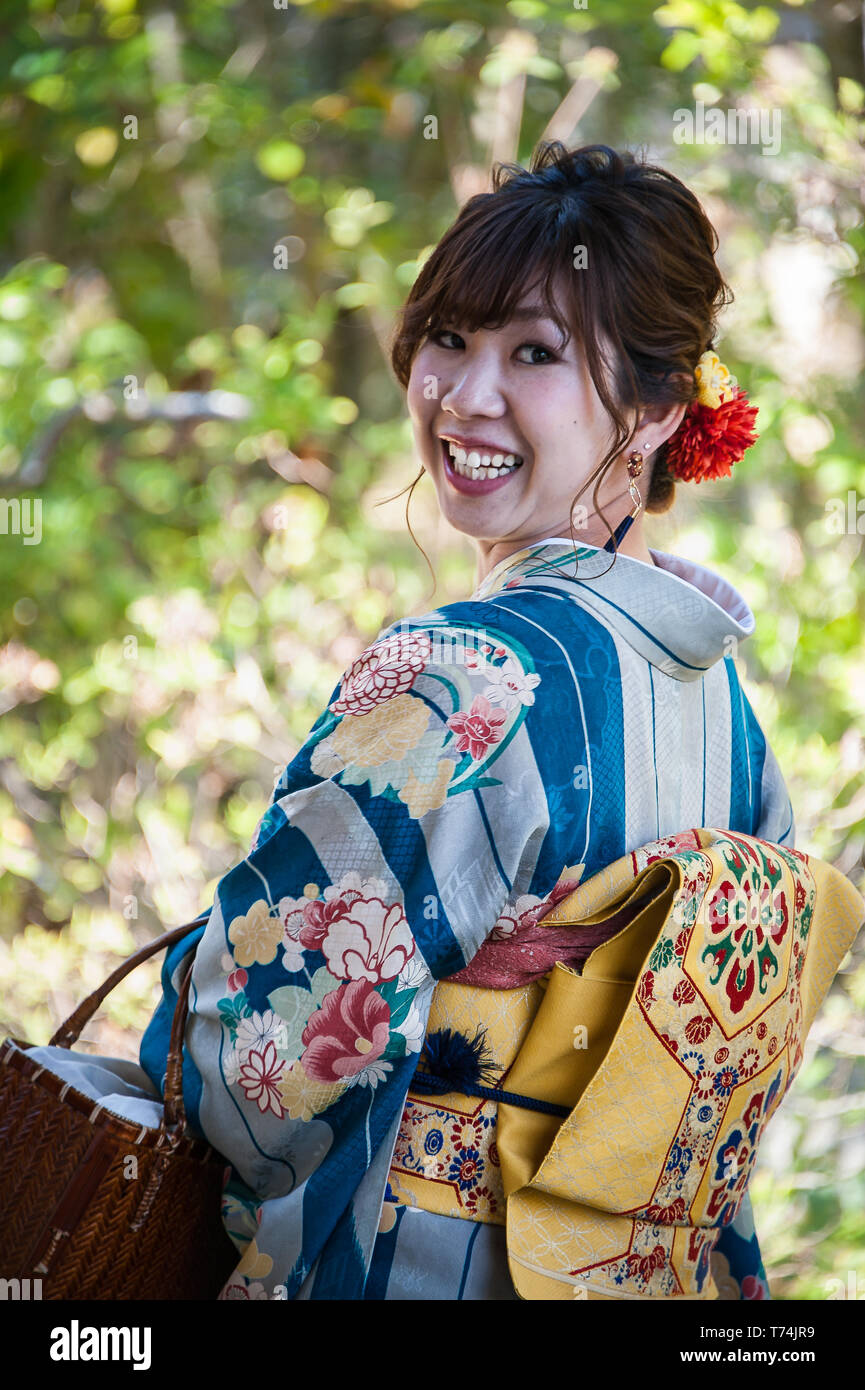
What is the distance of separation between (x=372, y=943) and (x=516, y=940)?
0.41 ft

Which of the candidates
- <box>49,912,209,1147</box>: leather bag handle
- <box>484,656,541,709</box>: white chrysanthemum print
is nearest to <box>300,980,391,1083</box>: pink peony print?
<box>49,912,209,1147</box>: leather bag handle

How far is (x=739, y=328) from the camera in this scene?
110 inches

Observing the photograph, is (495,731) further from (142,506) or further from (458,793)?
(142,506)

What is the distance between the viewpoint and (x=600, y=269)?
1100 millimetres

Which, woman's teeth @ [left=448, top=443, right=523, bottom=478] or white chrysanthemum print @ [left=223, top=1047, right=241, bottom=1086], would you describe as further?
woman's teeth @ [left=448, top=443, right=523, bottom=478]

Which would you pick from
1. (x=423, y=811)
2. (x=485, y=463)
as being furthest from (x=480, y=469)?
(x=423, y=811)

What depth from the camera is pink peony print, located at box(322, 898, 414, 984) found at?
0.94m

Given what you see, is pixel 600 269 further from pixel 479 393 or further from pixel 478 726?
pixel 478 726

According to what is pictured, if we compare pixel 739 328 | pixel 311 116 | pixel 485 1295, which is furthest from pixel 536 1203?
pixel 311 116

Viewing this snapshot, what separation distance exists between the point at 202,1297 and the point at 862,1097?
174cm

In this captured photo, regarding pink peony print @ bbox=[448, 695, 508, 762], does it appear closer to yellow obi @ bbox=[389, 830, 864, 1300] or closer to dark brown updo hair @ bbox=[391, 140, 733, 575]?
yellow obi @ bbox=[389, 830, 864, 1300]

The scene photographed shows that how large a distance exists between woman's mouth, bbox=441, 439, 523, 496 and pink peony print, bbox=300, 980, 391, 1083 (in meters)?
0.48

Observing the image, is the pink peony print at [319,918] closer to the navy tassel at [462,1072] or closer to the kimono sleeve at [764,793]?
the navy tassel at [462,1072]

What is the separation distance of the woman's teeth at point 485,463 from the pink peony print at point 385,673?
0.23 m
